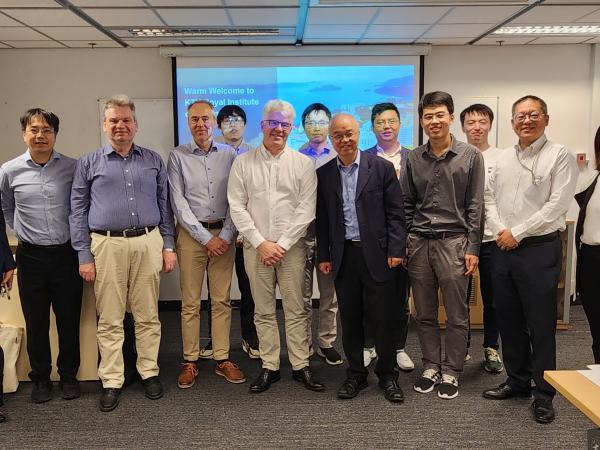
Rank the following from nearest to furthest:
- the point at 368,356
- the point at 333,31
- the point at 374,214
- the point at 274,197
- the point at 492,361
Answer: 1. the point at 374,214
2. the point at 274,197
3. the point at 492,361
4. the point at 368,356
5. the point at 333,31

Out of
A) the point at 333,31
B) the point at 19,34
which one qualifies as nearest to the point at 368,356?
the point at 333,31

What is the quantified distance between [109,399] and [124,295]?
23.3 inches

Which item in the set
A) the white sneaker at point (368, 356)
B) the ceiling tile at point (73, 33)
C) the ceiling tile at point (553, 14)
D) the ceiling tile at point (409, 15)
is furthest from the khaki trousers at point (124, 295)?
the ceiling tile at point (553, 14)

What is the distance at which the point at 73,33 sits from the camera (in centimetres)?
448

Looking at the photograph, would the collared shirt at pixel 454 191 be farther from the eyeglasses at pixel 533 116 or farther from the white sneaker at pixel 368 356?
the white sneaker at pixel 368 356

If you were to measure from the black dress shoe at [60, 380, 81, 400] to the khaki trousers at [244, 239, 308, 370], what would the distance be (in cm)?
112

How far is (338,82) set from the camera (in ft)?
17.1

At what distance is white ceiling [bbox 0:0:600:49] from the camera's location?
3.73m

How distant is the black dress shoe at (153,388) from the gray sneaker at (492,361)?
6.90ft

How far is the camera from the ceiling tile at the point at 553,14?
3.92 meters

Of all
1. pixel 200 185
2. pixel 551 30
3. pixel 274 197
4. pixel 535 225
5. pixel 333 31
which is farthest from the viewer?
pixel 551 30

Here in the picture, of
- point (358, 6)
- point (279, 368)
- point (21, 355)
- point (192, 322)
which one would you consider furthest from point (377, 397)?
point (358, 6)

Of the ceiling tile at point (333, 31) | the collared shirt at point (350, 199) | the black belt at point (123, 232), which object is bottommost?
the black belt at point (123, 232)

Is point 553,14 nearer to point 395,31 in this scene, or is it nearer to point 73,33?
point 395,31
